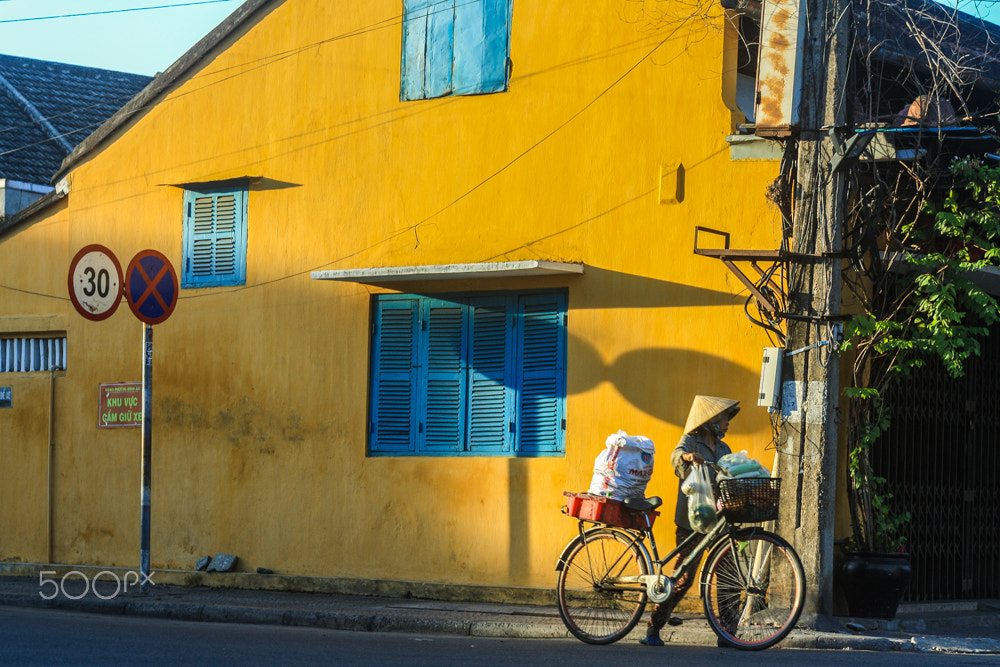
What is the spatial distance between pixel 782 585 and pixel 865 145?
3375 millimetres

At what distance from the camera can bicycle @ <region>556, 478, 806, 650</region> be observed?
8930mm

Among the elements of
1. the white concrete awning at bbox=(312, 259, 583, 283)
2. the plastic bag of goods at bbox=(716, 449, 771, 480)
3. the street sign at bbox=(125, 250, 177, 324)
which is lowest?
the plastic bag of goods at bbox=(716, 449, 771, 480)

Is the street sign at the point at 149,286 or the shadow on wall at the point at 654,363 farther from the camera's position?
the street sign at the point at 149,286

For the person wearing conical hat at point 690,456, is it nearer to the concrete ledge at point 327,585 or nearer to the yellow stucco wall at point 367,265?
the yellow stucco wall at point 367,265

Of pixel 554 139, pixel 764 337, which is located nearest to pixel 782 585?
pixel 764 337

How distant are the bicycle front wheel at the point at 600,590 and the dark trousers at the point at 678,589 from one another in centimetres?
20

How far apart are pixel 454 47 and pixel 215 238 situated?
3.48m

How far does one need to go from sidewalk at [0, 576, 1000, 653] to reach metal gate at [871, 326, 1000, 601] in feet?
1.22

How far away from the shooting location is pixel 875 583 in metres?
10.5

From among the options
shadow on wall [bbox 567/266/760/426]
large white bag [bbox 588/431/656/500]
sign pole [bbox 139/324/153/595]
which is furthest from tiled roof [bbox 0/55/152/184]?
large white bag [bbox 588/431/656/500]

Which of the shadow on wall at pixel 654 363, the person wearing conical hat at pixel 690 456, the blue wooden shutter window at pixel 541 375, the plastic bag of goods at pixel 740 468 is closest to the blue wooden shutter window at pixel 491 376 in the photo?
the blue wooden shutter window at pixel 541 375

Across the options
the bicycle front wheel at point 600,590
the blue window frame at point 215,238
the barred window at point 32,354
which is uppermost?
the blue window frame at point 215,238

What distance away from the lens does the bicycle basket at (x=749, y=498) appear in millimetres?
8945

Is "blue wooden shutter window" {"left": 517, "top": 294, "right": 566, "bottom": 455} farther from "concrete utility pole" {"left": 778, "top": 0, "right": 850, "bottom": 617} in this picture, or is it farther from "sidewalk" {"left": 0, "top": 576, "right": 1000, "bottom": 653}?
"concrete utility pole" {"left": 778, "top": 0, "right": 850, "bottom": 617}
